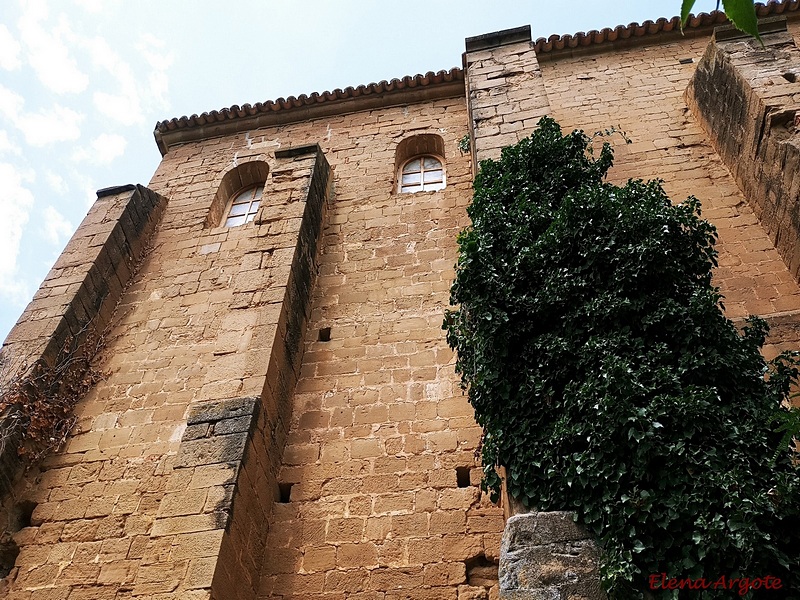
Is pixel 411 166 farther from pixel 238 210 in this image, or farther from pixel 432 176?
pixel 238 210

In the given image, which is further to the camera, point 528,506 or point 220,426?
point 220,426

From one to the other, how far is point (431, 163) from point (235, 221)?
290 cm

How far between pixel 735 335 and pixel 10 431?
568 centimetres

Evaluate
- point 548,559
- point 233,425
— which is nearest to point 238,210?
point 233,425

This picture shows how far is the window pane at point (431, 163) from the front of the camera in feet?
29.6

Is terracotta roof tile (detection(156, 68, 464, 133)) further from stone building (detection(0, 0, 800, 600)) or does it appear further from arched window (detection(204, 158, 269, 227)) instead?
arched window (detection(204, 158, 269, 227))

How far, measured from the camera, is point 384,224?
7.83 meters

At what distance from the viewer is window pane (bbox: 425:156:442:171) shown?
29.6 ft

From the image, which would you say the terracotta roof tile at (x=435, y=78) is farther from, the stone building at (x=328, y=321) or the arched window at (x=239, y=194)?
the arched window at (x=239, y=194)

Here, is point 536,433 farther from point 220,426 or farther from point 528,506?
point 220,426

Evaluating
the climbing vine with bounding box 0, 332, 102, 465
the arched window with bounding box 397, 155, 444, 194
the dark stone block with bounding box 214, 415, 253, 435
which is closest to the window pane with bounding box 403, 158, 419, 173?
the arched window with bounding box 397, 155, 444, 194

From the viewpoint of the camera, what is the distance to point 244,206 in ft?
29.9

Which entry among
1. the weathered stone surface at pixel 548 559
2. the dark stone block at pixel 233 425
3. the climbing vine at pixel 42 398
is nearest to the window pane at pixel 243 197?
the climbing vine at pixel 42 398

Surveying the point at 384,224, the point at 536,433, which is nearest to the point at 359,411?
the point at 536,433
